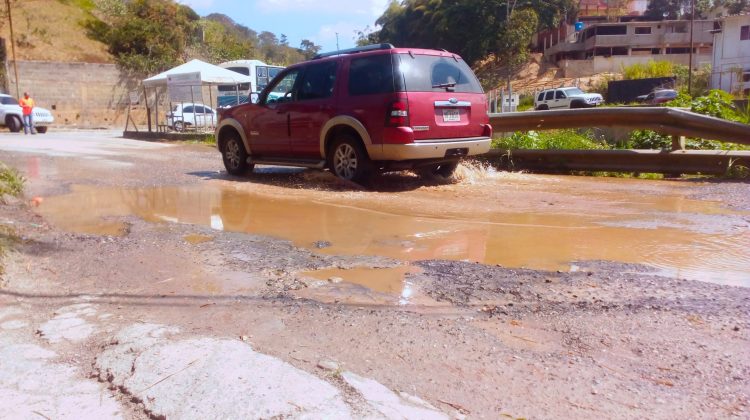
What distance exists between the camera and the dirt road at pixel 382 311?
2.74 metres

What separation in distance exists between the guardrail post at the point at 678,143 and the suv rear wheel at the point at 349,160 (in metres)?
4.57

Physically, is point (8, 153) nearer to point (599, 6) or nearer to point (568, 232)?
point (568, 232)

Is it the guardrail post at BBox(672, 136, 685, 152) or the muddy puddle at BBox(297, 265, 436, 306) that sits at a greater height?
the guardrail post at BBox(672, 136, 685, 152)

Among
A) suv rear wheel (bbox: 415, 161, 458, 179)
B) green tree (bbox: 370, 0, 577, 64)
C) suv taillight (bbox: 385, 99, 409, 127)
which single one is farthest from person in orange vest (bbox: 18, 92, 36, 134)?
green tree (bbox: 370, 0, 577, 64)

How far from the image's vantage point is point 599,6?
7494 centimetres

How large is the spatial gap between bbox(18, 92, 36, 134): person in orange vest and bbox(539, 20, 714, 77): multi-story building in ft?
159

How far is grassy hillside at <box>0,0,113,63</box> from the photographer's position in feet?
123

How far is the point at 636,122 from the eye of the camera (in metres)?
9.45

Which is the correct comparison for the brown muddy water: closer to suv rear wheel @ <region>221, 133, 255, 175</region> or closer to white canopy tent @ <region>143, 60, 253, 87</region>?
suv rear wheel @ <region>221, 133, 255, 175</region>

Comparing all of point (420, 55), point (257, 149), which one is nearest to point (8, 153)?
point (257, 149)

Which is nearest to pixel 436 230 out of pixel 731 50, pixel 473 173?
pixel 473 173

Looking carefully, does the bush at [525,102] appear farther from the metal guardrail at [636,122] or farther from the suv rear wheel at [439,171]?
the suv rear wheel at [439,171]

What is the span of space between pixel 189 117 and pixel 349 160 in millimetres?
20151

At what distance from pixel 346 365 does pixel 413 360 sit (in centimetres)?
33
